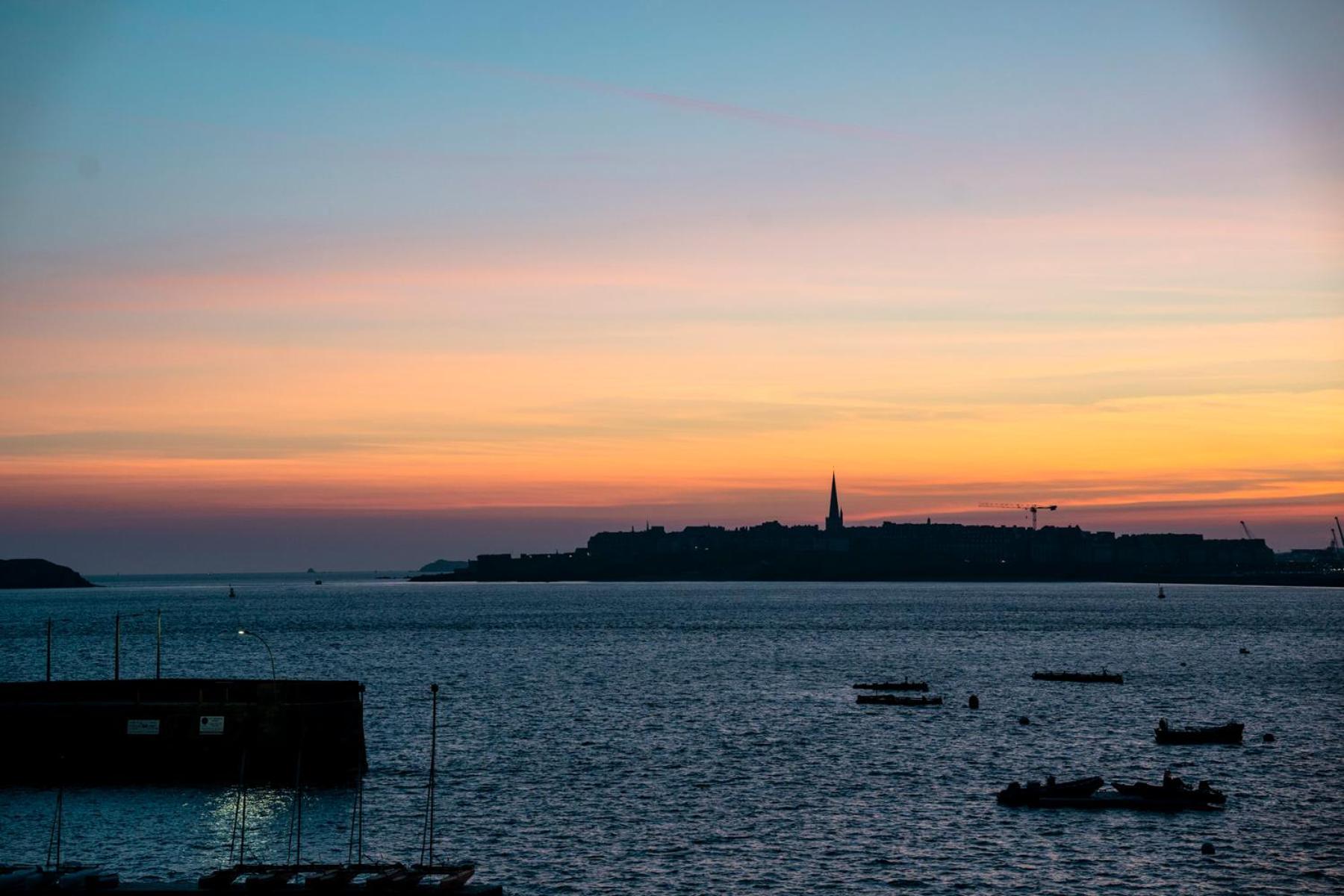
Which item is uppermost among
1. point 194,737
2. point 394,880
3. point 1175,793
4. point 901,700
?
point 194,737

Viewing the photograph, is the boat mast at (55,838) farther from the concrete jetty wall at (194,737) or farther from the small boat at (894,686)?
the small boat at (894,686)

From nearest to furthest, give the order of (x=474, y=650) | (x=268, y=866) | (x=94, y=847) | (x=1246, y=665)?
(x=268, y=866) → (x=94, y=847) → (x=1246, y=665) → (x=474, y=650)

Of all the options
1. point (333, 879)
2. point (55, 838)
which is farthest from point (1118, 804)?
point (55, 838)

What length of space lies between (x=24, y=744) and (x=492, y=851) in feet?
116

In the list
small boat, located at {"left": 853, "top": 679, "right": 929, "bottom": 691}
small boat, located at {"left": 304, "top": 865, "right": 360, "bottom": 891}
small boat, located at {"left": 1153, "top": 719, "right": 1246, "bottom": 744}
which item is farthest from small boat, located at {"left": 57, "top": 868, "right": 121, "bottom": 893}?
small boat, located at {"left": 853, "top": 679, "right": 929, "bottom": 691}

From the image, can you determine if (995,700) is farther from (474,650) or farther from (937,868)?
(474,650)

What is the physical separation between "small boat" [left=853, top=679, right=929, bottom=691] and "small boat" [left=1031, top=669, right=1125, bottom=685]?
1709cm

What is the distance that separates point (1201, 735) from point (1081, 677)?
44528 mm

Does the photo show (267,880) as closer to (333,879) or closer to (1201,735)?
(333,879)

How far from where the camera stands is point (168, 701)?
254 ft

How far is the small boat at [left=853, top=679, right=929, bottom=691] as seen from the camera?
12269cm

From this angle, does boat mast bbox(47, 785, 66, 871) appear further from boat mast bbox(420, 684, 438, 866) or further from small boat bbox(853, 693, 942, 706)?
small boat bbox(853, 693, 942, 706)

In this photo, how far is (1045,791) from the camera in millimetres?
68375

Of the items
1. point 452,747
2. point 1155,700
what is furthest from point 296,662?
point 1155,700
